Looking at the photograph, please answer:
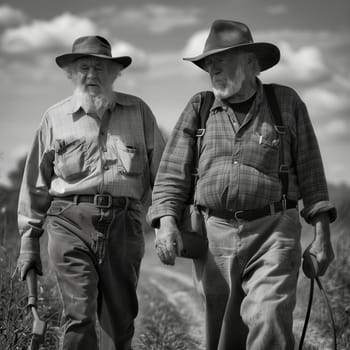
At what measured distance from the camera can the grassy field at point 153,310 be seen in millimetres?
6238

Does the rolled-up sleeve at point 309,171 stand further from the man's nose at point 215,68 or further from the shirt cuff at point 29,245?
the shirt cuff at point 29,245

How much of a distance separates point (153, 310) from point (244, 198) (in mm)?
4750

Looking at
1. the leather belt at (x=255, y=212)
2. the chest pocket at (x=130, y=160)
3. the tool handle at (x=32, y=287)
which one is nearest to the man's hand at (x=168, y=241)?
the leather belt at (x=255, y=212)

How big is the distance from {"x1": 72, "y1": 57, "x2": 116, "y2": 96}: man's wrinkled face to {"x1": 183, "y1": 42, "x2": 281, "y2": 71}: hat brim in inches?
32.2

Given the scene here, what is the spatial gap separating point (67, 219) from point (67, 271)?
354 mm

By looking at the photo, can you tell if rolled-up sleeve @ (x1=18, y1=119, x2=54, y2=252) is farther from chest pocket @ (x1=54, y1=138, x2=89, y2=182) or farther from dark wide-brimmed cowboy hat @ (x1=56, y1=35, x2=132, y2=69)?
dark wide-brimmed cowboy hat @ (x1=56, y1=35, x2=132, y2=69)

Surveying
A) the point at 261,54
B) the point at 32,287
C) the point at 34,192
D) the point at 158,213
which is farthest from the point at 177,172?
the point at 32,287

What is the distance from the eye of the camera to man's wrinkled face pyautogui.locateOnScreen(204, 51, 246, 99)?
5.13 m

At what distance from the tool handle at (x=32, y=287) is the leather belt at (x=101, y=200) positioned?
24.5 inches

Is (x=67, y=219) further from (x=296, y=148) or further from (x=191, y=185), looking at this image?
(x=296, y=148)

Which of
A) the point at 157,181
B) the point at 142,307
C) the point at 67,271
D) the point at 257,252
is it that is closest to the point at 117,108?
the point at 157,181

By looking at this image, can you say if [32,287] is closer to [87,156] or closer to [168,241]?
[87,156]

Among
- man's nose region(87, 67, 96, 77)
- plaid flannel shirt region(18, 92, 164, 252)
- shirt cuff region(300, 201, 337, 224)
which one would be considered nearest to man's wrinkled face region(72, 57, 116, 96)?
man's nose region(87, 67, 96, 77)

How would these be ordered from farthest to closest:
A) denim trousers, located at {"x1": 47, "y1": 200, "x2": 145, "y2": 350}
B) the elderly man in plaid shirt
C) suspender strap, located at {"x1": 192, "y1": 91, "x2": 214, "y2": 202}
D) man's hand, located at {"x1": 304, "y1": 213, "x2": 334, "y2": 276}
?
denim trousers, located at {"x1": 47, "y1": 200, "x2": 145, "y2": 350}
suspender strap, located at {"x1": 192, "y1": 91, "x2": 214, "y2": 202}
man's hand, located at {"x1": 304, "y1": 213, "x2": 334, "y2": 276}
the elderly man in plaid shirt
